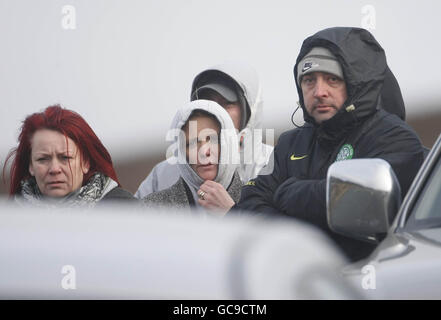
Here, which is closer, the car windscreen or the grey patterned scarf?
the car windscreen

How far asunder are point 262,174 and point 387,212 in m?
1.86

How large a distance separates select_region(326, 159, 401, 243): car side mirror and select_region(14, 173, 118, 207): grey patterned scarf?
69.5 inches

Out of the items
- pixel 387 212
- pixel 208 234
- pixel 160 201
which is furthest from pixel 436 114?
pixel 208 234

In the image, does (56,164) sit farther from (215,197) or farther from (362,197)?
(362,197)

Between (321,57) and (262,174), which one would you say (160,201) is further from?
(321,57)

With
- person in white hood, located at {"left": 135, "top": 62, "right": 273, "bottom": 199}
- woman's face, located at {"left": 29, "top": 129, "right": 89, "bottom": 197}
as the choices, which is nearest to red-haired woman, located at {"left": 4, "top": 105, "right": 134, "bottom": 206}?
woman's face, located at {"left": 29, "top": 129, "right": 89, "bottom": 197}

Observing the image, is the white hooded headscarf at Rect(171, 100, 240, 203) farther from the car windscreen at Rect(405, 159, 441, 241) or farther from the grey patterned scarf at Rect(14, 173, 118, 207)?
the car windscreen at Rect(405, 159, 441, 241)

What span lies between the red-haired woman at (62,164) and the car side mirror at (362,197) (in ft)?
5.92

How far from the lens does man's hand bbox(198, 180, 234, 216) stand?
15.6 feet

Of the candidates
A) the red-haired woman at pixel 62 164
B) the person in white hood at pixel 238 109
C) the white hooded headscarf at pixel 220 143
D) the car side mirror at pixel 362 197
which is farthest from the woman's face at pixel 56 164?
the car side mirror at pixel 362 197

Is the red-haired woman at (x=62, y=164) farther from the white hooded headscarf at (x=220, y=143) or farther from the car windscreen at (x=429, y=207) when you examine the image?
the car windscreen at (x=429, y=207)

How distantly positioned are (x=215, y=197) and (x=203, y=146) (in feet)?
0.86

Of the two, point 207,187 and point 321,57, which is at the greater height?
point 321,57
